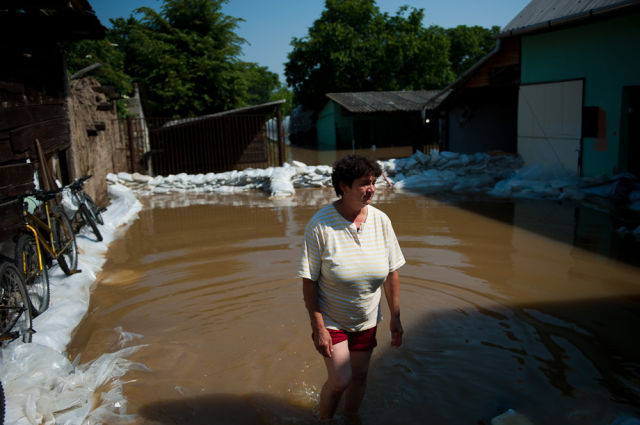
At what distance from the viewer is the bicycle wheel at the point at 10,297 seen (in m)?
3.57

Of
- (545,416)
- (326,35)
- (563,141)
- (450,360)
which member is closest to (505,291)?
(450,360)

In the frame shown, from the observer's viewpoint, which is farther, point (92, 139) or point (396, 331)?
point (92, 139)

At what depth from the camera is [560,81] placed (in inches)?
448

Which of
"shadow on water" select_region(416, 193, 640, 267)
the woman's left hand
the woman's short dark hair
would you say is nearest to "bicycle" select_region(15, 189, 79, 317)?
the woman's short dark hair

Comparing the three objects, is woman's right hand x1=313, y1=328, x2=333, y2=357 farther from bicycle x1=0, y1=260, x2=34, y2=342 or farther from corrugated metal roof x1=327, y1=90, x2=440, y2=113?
corrugated metal roof x1=327, y1=90, x2=440, y2=113

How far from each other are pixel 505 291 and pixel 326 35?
30988 mm

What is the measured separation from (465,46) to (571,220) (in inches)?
1611

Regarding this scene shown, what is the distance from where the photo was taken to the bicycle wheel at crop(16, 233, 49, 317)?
4.38 metres

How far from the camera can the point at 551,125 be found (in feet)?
38.8

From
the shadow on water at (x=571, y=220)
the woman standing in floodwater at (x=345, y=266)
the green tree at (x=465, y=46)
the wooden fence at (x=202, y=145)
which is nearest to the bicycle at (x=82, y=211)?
the woman standing in floodwater at (x=345, y=266)

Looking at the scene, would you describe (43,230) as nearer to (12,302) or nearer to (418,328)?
(12,302)

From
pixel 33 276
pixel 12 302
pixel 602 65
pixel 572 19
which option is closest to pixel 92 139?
pixel 33 276

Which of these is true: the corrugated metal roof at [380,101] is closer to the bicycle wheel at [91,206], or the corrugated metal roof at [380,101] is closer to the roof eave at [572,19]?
the roof eave at [572,19]

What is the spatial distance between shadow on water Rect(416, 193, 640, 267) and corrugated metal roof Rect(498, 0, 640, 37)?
3552mm
